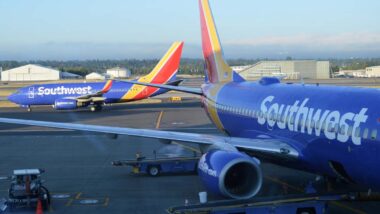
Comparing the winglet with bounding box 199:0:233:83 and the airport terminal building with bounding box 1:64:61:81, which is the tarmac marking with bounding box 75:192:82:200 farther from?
the airport terminal building with bounding box 1:64:61:81

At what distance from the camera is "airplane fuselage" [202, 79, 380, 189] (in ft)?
46.2

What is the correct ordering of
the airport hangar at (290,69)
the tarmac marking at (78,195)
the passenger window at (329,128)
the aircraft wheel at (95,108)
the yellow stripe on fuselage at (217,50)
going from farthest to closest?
the airport hangar at (290,69) → the aircraft wheel at (95,108) → the yellow stripe on fuselage at (217,50) → the tarmac marking at (78,195) → the passenger window at (329,128)

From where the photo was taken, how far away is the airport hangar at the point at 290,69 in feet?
450

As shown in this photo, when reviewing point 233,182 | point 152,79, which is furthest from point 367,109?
point 152,79

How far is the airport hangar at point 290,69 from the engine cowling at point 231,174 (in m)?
120

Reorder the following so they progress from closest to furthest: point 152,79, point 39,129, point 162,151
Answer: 1. point 162,151
2. point 39,129
3. point 152,79

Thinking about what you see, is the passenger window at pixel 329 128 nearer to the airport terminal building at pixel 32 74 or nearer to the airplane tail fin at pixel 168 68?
the airplane tail fin at pixel 168 68

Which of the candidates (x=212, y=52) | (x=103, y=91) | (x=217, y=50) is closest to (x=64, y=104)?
(x=103, y=91)

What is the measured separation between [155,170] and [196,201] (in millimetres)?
5129

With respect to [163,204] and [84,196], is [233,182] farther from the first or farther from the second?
[84,196]

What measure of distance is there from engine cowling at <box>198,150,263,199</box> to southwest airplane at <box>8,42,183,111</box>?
43124mm

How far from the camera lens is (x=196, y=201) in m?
18.6

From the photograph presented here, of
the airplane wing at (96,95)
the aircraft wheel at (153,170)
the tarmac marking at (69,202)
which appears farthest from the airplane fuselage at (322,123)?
the airplane wing at (96,95)

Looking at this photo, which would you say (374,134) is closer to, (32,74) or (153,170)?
(153,170)
